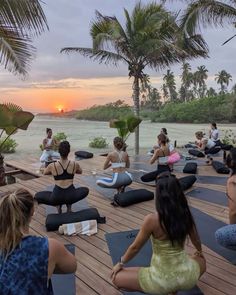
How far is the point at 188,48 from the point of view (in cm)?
1343

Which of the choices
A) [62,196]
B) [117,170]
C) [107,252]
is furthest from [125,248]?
[117,170]

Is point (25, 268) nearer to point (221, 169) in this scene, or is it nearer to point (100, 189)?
point (100, 189)

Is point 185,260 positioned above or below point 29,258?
below

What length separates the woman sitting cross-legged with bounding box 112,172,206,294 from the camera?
7.75 feet

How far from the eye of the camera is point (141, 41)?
13.0 m

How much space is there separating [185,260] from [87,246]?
1.95 m

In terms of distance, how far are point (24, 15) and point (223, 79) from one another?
76.6 meters

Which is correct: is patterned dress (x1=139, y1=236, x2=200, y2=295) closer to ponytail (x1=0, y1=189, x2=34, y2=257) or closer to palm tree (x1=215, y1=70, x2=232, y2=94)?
→ ponytail (x1=0, y1=189, x2=34, y2=257)

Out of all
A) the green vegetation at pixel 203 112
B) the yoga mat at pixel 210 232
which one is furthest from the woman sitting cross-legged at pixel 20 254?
the green vegetation at pixel 203 112

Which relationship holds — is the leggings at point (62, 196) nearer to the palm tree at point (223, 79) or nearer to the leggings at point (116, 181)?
the leggings at point (116, 181)

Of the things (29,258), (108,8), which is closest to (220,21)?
(108,8)

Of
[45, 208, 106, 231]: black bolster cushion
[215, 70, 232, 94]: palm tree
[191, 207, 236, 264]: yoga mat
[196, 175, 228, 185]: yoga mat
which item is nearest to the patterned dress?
[191, 207, 236, 264]: yoga mat

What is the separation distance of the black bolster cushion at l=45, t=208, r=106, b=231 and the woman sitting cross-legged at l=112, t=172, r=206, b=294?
2368mm

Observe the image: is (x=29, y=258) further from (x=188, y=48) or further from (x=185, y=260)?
(x=188, y=48)
